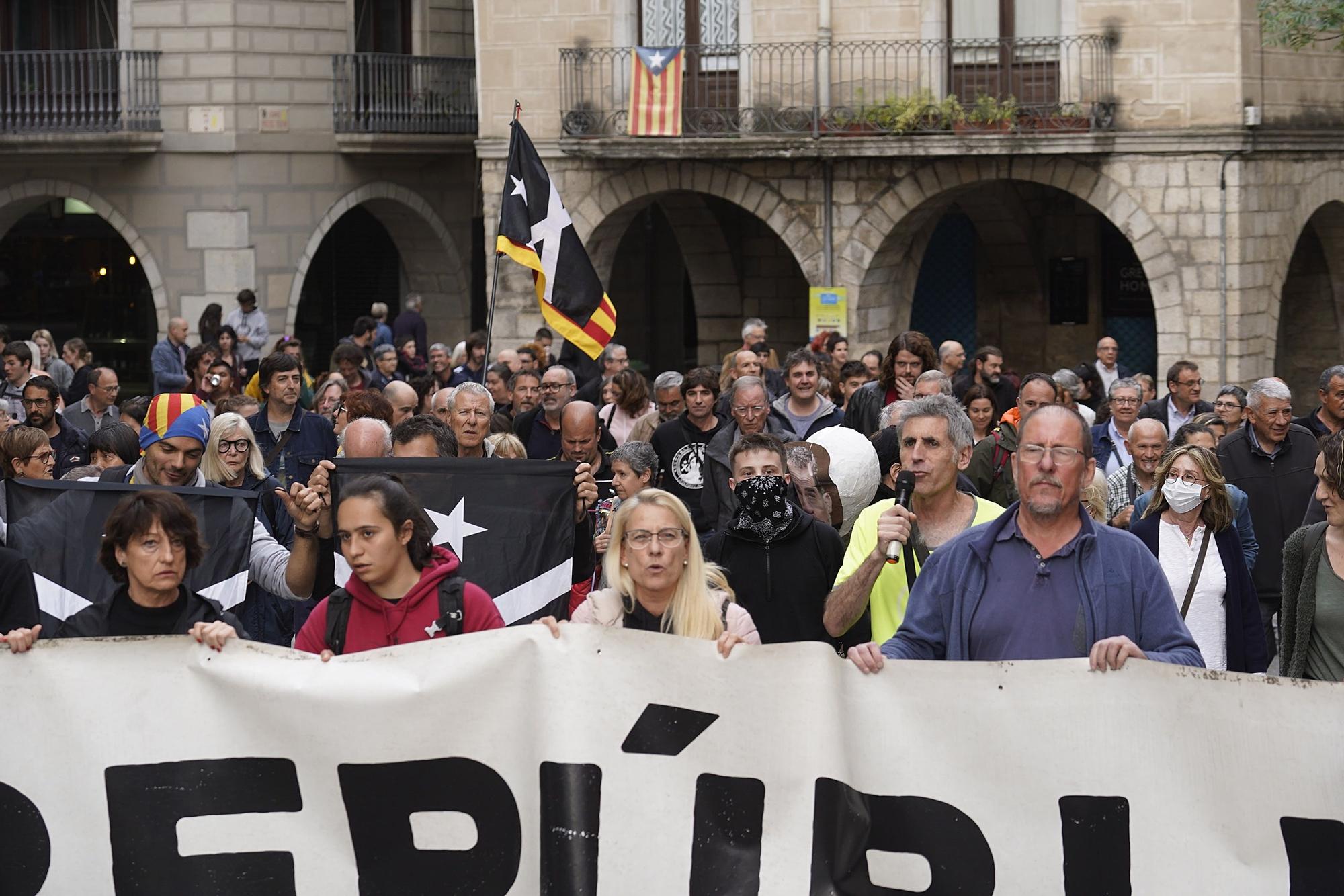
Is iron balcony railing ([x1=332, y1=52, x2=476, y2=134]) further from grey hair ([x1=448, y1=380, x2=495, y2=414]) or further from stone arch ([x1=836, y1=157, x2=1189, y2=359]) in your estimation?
grey hair ([x1=448, y1=380, x2=495, y2=414])

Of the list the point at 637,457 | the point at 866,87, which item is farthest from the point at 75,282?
the point at 637,457

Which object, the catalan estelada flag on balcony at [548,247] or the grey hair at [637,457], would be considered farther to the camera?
the catalan estelada flag on balcony at [548,247]

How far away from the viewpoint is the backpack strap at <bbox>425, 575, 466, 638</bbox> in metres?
5.76

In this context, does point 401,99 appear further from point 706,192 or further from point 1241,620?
point 1241,620

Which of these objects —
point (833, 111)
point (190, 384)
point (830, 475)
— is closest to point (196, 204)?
point (833, 111)

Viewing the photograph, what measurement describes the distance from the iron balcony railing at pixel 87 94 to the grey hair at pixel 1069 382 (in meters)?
13.7

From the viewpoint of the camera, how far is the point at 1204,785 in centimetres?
521

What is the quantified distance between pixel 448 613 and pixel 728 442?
13.8ft

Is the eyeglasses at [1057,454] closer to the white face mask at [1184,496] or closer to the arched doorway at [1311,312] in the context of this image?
the white face mask at [1184,496]

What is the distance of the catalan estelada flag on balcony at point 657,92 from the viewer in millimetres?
20422

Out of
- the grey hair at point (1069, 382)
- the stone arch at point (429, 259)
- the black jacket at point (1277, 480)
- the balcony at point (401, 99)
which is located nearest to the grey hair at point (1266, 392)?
the black jacket at point (1277, 480)

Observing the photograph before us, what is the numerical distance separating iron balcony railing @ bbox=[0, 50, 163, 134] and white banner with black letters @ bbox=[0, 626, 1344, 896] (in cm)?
2010

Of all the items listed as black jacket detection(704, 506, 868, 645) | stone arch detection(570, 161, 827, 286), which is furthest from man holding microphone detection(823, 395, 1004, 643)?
stone arch detection(570, 161, 827, 286)

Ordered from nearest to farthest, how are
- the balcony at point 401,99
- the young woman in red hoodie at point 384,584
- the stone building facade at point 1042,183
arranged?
the young woman in red hoodie at point 384,584, the stone building facade at point 1042,183, the balcony at point 401,99
